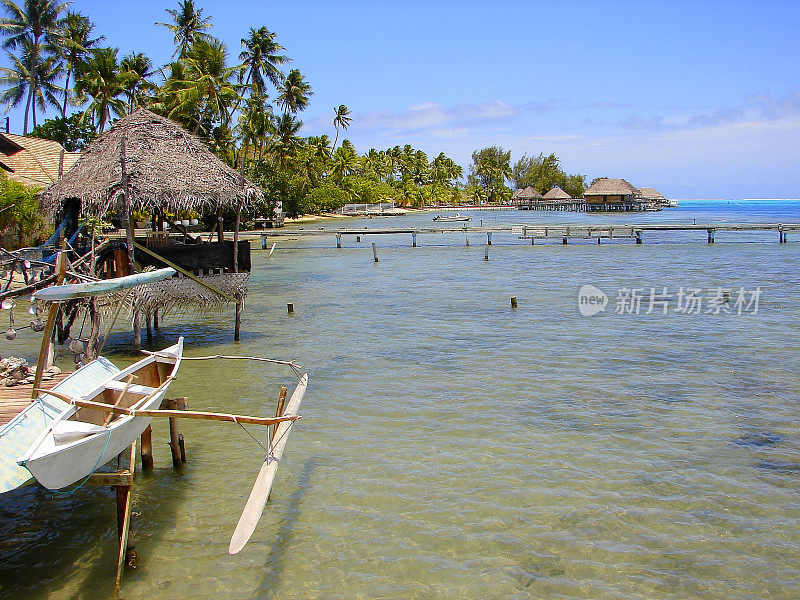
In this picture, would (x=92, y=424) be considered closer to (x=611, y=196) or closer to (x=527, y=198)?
(x=611, y=196)

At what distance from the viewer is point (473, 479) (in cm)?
713

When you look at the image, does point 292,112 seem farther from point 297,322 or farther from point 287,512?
point 287,512

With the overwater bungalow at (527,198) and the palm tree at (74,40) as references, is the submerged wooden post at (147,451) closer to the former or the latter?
the palm tree at (74,40)

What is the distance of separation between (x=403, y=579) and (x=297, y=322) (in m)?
11.4

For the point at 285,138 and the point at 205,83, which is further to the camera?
the point at 285,138

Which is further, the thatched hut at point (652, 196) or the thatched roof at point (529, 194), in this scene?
the thatched roof at point (529, 194)

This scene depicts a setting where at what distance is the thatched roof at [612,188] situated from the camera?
8338 centimetres

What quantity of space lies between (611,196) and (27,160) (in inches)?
2865

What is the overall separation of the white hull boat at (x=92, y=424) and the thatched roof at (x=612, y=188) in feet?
271

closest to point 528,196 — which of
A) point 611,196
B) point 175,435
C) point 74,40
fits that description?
point 611,196

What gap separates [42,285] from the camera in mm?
7781

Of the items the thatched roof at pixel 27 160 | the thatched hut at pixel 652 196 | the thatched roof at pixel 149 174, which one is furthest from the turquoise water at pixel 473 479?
the thatched hut at pixel 652 196

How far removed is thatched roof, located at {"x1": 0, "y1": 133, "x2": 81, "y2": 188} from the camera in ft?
85.4

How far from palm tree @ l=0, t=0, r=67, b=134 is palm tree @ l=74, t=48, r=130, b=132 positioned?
6.09 meters
